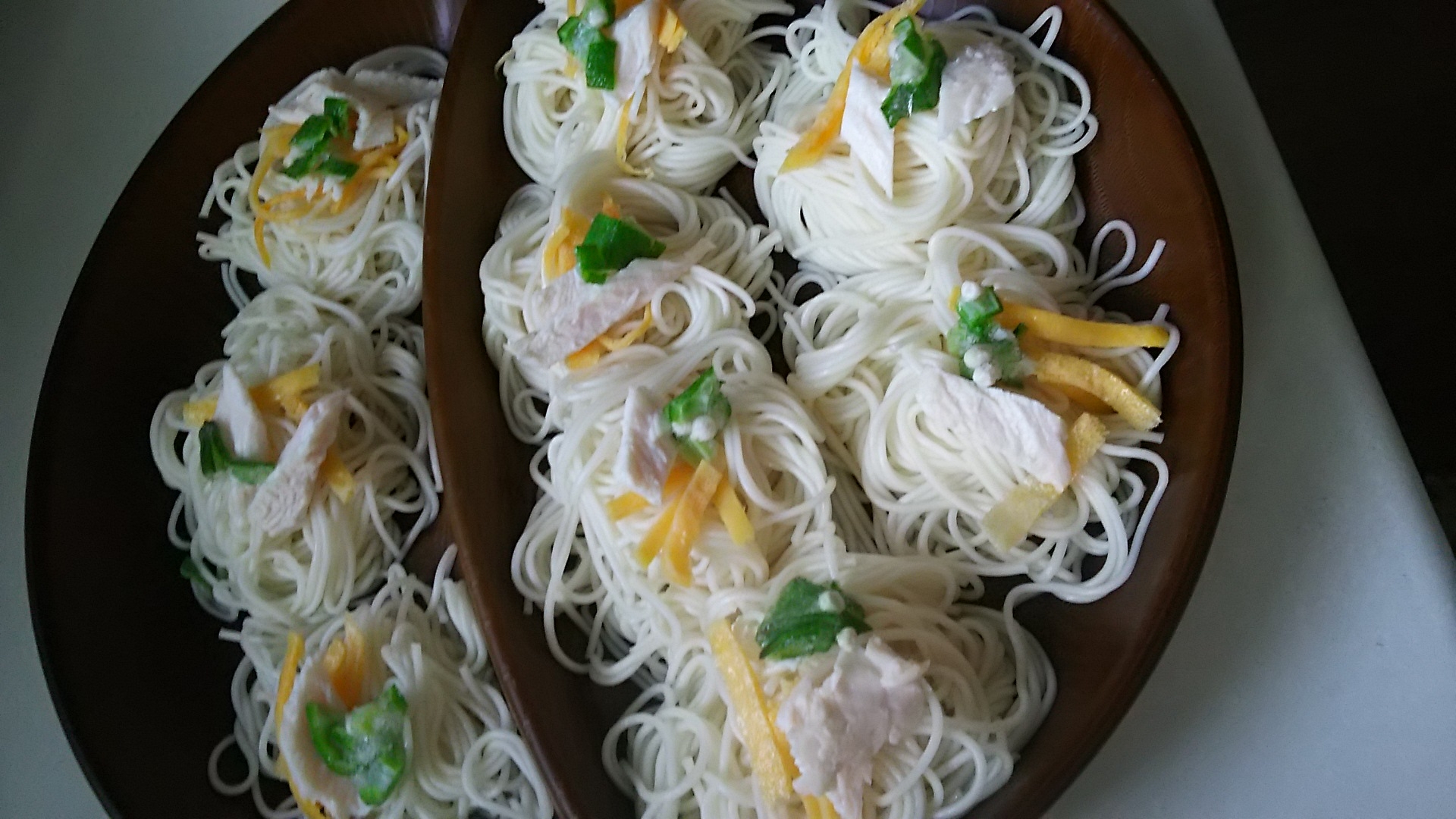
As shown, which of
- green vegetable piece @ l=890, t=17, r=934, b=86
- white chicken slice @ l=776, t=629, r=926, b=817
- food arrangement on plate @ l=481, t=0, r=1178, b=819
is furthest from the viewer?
green vegetable piece @ l=890, t=17, r=934, b=86

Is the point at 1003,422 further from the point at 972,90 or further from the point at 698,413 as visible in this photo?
the point at 972,90

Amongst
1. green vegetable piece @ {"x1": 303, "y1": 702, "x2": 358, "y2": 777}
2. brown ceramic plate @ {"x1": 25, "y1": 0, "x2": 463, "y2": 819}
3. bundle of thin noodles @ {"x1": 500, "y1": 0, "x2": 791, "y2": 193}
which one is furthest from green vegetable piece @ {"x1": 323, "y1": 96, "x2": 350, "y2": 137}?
green vegetable piece @ {"x1": 303, "y1": 702, "x2": 358, "y2": 777}

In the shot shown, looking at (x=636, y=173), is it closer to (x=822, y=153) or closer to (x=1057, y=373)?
(x=822, y=153)

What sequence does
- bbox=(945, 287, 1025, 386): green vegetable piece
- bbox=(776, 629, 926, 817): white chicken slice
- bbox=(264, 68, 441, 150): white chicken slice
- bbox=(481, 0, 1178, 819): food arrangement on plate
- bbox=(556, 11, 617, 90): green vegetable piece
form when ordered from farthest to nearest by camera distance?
bbox=(264, 68, 441, 150): white chicken slice < bbox=(556, 11, 617, 90): green vegetable piece < bbox=(945, 287, 1025, 386): green vegetable piece < bbox=(481, 0, 1178, 819): food arrangement on plate < bbox=(776, 629, 926, 817): white chicken slice

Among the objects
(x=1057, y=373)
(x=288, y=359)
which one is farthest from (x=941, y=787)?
(x=288, y=359)

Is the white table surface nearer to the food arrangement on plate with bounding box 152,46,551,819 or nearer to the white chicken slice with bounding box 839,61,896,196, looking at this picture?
the food arrangement on plate with bounding box 152,46,551,819

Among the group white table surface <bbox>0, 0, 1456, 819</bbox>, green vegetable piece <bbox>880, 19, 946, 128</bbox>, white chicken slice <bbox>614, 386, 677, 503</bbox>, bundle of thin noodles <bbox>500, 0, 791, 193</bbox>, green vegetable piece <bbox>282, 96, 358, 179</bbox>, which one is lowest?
white table surface <bbox>0, 0, 1456, 819</bbox>

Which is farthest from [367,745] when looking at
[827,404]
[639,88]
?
[639,88]
